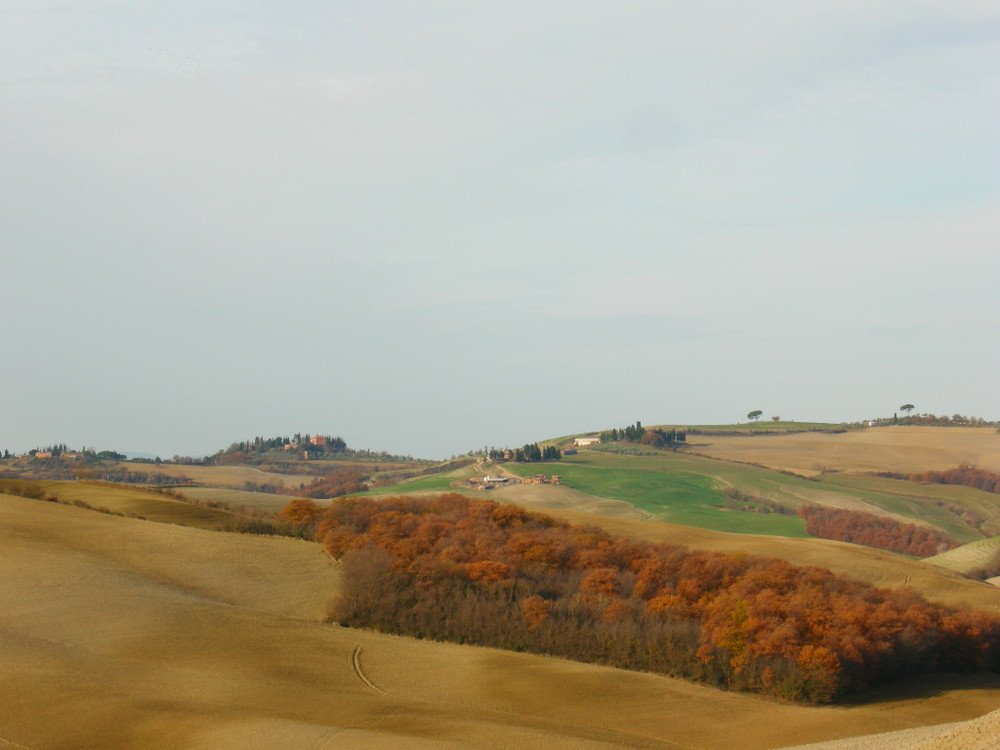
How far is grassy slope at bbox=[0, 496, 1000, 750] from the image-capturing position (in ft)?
83.6

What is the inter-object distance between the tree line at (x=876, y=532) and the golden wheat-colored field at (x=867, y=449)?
30.5 m

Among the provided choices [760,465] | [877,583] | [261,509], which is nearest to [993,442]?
[760,465]

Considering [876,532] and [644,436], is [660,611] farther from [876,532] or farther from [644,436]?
[644,436]

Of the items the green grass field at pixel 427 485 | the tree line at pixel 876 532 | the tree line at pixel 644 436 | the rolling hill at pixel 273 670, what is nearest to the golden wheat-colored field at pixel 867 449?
the tree line at pixel 644 436

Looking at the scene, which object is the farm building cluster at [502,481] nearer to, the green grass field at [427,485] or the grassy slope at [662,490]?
the grassy slope at [662,490]

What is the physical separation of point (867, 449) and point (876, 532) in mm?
58809

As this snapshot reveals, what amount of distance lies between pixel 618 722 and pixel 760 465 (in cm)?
12315

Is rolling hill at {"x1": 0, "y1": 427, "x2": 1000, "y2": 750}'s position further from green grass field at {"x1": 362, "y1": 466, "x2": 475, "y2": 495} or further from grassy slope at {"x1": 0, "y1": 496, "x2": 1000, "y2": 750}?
green grass field at {"x1": 362, "y1": 466, "x2": 475, "y2": 495}

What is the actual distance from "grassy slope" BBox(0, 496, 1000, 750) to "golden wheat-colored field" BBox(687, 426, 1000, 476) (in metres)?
112

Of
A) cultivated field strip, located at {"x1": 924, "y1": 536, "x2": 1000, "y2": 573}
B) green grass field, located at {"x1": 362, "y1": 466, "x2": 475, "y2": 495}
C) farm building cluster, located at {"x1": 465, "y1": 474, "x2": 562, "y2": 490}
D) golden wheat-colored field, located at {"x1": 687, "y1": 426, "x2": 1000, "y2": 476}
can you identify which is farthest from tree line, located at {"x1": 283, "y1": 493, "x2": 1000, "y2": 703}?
golden wheat-colored field, located at {"x1": 687, "y1": 426, "x2": 1000, "y2": 476}

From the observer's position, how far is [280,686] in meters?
31.0

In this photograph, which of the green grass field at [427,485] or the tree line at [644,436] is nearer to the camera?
the green grass field at [427,485]

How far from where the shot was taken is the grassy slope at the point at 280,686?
25469 mm

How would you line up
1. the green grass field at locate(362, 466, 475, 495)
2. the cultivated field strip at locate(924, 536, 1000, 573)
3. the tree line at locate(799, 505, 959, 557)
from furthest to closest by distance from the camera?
the green grass field at locate(362, 466, 475, 495), the tree line at locate(799, 505, 959, 557), the cultivated field strip at locate(924, 536, 1000, 573)
